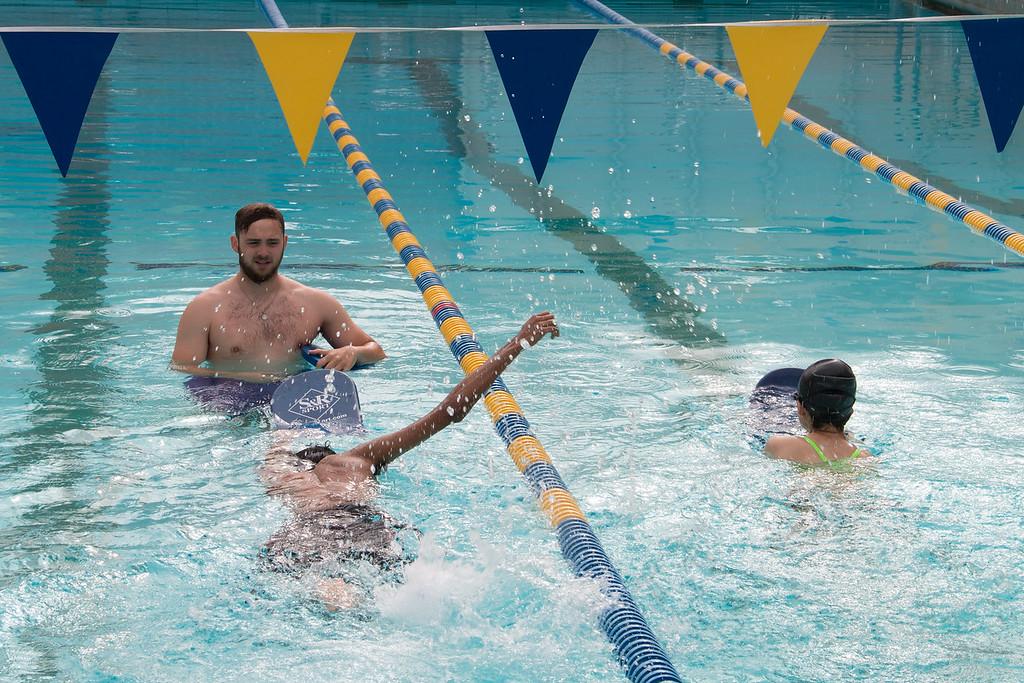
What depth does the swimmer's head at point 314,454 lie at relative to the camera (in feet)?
13.2

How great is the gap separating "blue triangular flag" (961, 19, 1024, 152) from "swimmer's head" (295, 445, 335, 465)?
3.53 m

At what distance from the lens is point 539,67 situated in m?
5.69

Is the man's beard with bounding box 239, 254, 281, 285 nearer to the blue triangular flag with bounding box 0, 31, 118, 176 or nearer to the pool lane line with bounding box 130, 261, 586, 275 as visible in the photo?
the blue triangular flag with bounding box 0, 31, 118, 176

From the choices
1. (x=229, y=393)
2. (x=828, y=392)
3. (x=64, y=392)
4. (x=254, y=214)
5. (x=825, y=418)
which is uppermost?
(x=254, y=214)

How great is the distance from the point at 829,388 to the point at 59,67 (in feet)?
10.7

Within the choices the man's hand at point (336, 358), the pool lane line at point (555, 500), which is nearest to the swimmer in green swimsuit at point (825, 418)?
the pool lane line at point (555, 500)

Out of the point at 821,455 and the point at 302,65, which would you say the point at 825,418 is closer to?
the point at 821,455

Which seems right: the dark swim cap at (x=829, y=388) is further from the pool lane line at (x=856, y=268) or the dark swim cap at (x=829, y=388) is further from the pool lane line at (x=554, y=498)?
the pool lane line at (x=856, y=268)

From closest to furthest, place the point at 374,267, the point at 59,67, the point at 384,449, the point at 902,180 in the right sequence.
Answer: the point at 384,449, the point at 59,67, the point at 374,267, the point at 902,180

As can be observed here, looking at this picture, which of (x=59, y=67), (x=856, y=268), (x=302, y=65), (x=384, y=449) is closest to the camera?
(x=384, y=449)

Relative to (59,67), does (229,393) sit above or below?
below

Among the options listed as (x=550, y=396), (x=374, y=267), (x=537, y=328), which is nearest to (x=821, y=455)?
(x=537, y=328)

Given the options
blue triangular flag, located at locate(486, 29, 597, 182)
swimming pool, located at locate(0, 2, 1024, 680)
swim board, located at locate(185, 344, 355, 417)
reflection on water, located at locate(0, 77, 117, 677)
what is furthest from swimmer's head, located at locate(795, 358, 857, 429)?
reflection on water, located at locate(0, 77, 117, 677)

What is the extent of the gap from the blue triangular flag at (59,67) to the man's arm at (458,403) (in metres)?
2.23
